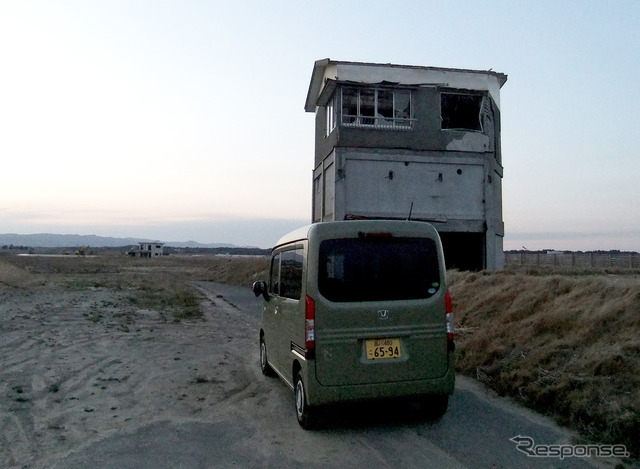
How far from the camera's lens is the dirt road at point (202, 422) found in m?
4.92

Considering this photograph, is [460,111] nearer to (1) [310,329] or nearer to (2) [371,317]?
(2) [371,317]

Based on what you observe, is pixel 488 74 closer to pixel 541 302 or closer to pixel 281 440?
pixel 541 302

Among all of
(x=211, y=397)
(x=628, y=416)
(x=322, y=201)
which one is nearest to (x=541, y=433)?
(x=628, y=416)

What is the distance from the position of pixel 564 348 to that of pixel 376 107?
16.6m

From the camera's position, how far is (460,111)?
2394cm

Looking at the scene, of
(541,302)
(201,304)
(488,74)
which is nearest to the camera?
(541,302)

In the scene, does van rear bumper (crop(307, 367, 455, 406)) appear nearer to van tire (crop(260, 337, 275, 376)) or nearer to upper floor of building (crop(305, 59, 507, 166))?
van tire (crop(260, 337, 275, 376))

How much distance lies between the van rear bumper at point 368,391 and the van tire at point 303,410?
0.58ft

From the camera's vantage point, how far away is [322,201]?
24156mm

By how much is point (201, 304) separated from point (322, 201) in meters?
6.94

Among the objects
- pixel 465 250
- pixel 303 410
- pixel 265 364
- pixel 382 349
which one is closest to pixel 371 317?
pixel 382 349

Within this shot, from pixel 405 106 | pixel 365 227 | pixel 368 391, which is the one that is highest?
pixel 405 106

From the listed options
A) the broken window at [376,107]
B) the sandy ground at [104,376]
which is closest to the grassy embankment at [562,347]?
the sandy ground at [104,376]

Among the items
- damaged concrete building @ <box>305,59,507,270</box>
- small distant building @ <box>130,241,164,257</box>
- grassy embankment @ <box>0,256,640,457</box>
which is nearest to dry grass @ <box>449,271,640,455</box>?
grassy embankment @ <box>0,256,640,457</box>
